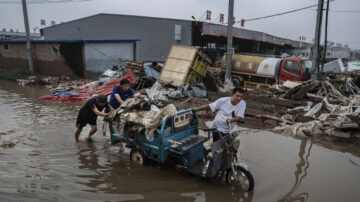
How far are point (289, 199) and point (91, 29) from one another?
2674 cm

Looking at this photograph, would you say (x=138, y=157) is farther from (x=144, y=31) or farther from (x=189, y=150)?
(x=144, y=31)

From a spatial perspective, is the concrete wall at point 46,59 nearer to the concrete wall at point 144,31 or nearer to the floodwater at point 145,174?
the concrete wall at point 144,31

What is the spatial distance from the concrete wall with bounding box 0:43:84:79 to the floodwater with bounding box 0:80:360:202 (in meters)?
11.4

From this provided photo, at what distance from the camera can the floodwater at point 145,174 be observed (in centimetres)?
409

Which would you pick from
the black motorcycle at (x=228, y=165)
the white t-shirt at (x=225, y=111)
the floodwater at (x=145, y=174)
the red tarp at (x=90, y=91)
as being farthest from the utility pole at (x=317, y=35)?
the black motorcycle at (x=228, y=165)

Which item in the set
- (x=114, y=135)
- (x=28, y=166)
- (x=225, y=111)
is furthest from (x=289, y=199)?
(x=28, y=166)

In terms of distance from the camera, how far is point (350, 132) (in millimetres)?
6883

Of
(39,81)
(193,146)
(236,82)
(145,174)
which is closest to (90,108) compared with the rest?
(145,174)

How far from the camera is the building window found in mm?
13469

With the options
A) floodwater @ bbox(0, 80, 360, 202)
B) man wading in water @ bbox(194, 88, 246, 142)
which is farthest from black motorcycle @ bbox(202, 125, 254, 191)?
man wading in water @ bbox(194, 88, 246, 142)

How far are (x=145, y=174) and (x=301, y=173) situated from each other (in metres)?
3.04

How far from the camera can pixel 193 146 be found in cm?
446

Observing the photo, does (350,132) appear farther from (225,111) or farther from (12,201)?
(12,201)

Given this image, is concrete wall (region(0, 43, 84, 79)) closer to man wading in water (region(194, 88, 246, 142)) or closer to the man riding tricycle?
the man riding tricycle
